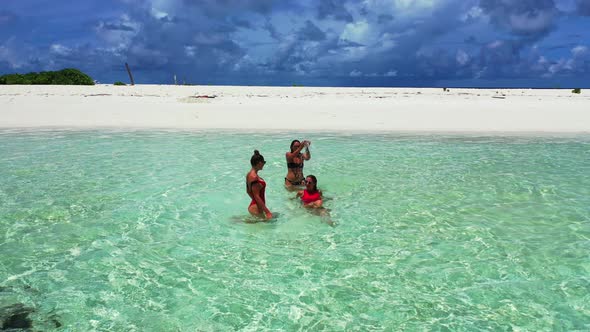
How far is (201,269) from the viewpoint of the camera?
5910 millimetres

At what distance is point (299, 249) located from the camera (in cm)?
652

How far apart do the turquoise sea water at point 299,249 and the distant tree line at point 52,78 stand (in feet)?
117

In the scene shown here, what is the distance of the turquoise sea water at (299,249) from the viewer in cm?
479

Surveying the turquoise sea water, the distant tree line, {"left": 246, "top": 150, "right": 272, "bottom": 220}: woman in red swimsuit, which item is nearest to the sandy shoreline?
the turquoise sea water

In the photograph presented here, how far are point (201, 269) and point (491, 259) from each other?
13.8ft

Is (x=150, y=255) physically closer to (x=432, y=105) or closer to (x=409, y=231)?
(x=409, y=231)

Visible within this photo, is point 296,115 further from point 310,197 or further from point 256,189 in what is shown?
point 256,189

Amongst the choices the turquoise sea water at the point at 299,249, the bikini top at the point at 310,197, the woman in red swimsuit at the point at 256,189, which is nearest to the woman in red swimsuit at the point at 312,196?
the bikini top at the point at 310,197

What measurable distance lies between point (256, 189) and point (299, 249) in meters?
1.50

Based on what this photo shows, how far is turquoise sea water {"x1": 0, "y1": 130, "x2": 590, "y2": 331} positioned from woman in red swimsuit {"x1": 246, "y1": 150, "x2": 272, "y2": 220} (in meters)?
0.29

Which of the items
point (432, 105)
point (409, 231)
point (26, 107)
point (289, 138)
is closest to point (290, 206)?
point (409, 231)

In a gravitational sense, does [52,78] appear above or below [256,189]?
above

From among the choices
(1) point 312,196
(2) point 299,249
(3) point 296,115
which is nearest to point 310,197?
(1) point 312,196

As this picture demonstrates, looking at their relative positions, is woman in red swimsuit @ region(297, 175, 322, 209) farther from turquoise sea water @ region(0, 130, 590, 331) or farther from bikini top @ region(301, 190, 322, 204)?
turquoise sea water @ region(0, 130, 590, 331)
